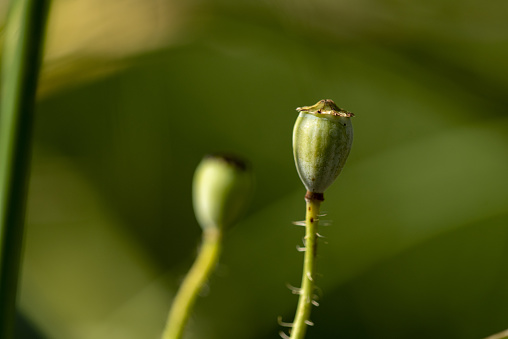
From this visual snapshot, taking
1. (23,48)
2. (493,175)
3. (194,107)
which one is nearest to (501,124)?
(493,175)

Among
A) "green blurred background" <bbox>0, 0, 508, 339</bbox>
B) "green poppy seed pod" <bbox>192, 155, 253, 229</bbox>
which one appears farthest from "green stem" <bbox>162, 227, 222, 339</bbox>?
"green blurred background" <bbox>0, 0, 508, 339</bbox>

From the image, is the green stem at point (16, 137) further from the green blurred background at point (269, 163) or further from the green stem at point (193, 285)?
the green blurred background at point (269, 163)

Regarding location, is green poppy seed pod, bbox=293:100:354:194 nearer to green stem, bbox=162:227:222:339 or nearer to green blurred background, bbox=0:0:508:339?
green stem, bbox=162:227:222:339

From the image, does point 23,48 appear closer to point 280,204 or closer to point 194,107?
point 280,204

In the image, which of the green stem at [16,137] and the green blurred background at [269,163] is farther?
the green blurred background at [269,163]

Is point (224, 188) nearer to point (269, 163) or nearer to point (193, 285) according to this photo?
point (193, 285)

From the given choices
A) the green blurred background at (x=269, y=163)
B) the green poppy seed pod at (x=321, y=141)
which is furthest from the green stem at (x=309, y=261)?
the green blurred background at (x=269, y=163)

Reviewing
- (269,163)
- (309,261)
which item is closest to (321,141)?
(309,261)
